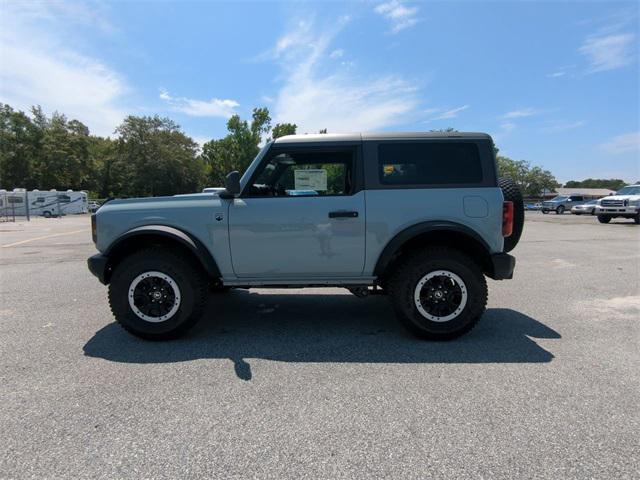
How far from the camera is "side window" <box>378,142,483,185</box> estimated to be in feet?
13.1

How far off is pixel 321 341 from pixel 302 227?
45.2 inches

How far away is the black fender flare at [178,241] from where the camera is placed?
3.91m

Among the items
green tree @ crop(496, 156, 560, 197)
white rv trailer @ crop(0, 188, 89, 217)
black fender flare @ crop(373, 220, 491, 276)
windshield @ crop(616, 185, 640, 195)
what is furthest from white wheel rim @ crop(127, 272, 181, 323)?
green tree @ crop(496, 156, 560, 197)

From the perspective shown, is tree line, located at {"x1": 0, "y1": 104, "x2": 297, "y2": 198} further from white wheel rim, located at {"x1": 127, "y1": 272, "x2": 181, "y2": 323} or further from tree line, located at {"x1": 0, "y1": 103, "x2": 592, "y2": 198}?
white wheel rim, located at {"x1": 127, "y1": 272, "x2": 181, "y2": 323}

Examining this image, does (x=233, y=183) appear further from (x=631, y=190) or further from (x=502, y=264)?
(x=631, y=190)

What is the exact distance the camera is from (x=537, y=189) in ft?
292

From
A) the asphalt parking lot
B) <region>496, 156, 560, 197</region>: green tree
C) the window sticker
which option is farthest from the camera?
<region>496, 156, 560, 197</region>: green tree

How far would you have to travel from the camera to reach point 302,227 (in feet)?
12.9

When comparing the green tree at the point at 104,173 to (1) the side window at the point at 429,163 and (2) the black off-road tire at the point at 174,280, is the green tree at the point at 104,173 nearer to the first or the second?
(2) the black off-road tire at the point at 174,280

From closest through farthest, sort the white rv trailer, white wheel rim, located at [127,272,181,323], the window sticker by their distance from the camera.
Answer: white wheel rim, located at [127,272,181,323] → the window sticker → the white rv trailer

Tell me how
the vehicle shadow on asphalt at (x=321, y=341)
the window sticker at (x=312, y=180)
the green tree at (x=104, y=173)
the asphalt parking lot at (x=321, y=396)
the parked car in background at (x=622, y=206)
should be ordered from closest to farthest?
the asphalt parking lot at (x=321, y=396)
the vehicle shadow on asphalt at (x=321, y=341)
the window sticker at (x=312, y=180)
the parked car in background at (x=622, y=206)
the green tree at (x=104, y=173)

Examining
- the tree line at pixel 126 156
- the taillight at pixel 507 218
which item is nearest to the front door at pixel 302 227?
the taillight at pixel 507 218

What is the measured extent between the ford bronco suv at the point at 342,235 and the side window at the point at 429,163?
0.01 meters

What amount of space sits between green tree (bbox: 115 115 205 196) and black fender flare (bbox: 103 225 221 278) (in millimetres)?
58094
